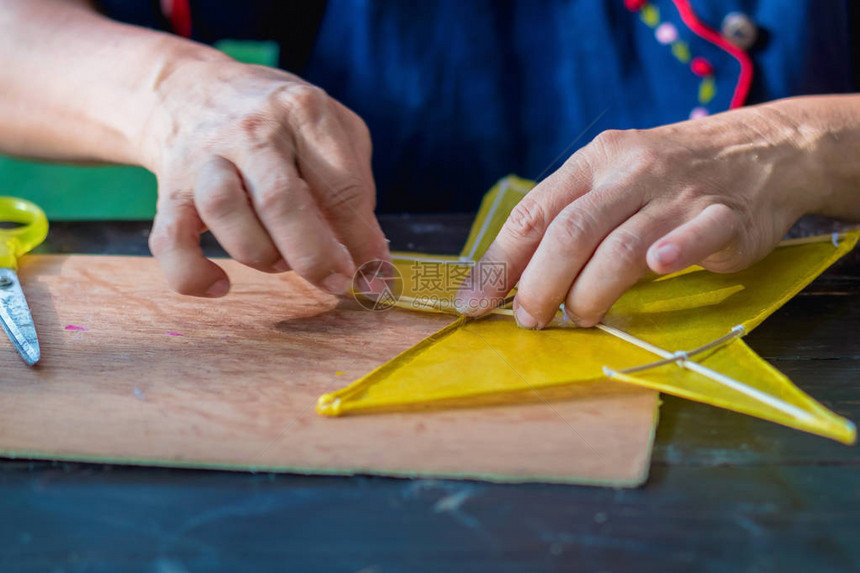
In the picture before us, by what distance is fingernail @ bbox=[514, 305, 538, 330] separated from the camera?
660 millimetres

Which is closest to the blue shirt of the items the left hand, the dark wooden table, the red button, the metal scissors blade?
the red button

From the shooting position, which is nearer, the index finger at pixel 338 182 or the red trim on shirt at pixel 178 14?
the index finger at pixel 338 182

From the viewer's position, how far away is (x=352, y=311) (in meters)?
0.74

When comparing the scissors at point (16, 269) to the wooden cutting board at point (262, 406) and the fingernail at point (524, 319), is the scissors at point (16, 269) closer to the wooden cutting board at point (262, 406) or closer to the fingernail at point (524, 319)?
the wooden cutting board at point (262, 406)

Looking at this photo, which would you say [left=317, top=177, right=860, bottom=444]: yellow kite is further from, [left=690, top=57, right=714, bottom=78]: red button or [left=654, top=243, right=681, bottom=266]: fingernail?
[left=690, top=57, right=714, bottom=78]: red button

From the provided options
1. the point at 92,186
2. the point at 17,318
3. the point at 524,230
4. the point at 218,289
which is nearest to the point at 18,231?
the point at 17,318

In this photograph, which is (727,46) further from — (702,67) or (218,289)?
(218,289)

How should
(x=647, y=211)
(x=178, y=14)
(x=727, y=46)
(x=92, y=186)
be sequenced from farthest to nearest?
1. (x=92, y=186)
2. (x=178, y=14)
3. (x=727, y=46)
4. (x=647, y=211)

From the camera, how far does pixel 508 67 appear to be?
1.16 meters

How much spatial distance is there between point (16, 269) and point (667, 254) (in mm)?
746

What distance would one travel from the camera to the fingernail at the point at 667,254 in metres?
0.60

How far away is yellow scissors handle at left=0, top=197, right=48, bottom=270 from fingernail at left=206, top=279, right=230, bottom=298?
0.28 metres

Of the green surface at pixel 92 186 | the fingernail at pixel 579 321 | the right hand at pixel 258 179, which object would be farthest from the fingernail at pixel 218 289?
the green surface at pixel 92 186

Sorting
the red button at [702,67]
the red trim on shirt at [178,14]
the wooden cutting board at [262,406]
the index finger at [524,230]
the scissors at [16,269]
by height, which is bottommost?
the scissors at [16,269]
